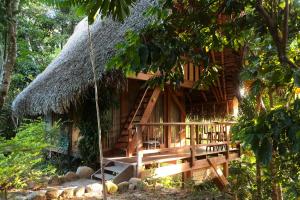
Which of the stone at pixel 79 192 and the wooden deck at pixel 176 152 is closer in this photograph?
the stone at pixel 79 192

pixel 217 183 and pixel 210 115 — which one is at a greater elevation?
pixel 210 115

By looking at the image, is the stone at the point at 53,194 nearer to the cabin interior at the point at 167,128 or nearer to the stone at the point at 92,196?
the stone at the point at 92,196

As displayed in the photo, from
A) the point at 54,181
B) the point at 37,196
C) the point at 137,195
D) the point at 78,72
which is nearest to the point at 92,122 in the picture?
the point at 78,72

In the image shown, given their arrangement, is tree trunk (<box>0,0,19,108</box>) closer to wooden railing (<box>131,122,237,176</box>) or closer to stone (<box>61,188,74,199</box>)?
stone (<box>61,188,74,199</box>)

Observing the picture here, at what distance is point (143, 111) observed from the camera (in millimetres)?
8289

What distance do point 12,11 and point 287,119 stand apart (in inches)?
198

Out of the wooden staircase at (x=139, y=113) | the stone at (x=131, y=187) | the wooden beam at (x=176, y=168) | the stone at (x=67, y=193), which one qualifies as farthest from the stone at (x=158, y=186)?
the stone at (x=67, y=193)

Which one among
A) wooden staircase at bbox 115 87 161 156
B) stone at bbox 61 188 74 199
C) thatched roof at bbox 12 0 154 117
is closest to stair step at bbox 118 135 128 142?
wooden staircase at bbox 115 87 161 156

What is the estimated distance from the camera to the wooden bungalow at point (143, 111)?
22.8 ft

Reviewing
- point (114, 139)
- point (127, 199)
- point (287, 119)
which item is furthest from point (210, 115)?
point (287, 119)

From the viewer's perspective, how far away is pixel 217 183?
8.62m

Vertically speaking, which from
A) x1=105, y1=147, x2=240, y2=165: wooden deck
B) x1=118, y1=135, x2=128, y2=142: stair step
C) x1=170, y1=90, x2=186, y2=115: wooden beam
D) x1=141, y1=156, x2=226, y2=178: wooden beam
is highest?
x1=170, y1=90, x2=186, y2=115: wooden beam

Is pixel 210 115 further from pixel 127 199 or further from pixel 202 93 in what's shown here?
pixel 127 199

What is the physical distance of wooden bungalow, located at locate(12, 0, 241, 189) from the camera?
6940 mm
